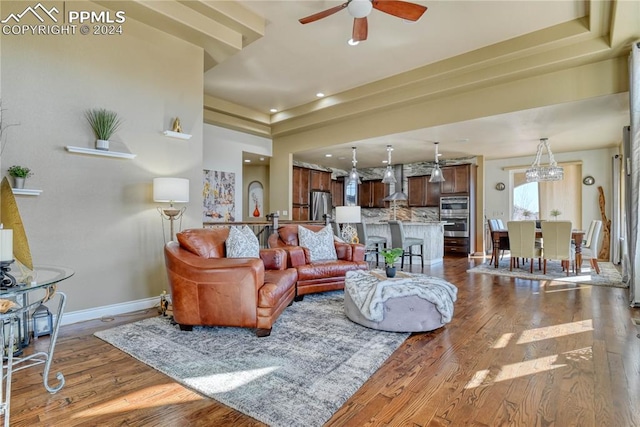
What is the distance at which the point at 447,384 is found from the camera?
1.95 metres

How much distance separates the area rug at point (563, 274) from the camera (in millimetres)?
4863

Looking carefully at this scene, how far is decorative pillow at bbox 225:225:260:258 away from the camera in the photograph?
11.1 ft

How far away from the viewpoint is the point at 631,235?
12.4ft

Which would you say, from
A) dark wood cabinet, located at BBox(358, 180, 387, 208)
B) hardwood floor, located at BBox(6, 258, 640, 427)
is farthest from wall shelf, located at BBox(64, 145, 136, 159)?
dark wood cabinet, located at BBox(358, 180, 387, 208)

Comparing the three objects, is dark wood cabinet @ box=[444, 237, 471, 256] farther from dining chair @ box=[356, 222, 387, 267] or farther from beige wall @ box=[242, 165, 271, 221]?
beige wall @ box=[242, 165, 271, 221]

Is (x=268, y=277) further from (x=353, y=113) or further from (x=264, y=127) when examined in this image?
(x=264, y=127)

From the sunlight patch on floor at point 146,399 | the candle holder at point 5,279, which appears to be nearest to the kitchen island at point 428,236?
the sunlight patch on floor at point 146,399

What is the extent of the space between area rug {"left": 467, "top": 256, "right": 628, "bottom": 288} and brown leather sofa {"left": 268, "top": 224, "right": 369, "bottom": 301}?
2816 mm

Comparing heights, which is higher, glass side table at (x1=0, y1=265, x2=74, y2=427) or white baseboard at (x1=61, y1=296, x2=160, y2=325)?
glass side table at (x1=0, y1=265, x2=74, y2=427)

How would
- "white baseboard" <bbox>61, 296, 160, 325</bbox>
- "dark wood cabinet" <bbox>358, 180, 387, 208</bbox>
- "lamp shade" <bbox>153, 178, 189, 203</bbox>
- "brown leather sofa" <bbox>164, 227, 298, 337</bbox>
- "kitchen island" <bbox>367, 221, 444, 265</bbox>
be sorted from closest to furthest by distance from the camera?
"brown leather sofa" <bbox>164, 227, 298, 337</bbox> < "white baseboard" <bbox>61, 296, 160, 325</bbox> < "lamp shade" <bbox>153, 178, 189, 203</bbox> < "kitchen island" <bbox>367, 221, 444, 265</bbox> < "dark wood cabinet" <bbox>358, 180, 387, 208</bbox>

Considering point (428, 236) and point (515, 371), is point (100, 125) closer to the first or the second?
point (515, 371)

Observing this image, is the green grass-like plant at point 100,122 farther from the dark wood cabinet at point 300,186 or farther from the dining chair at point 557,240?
the dining chair at point 557,240

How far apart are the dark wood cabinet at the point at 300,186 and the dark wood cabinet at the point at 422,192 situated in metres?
3.04

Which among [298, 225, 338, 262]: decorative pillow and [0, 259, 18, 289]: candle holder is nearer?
[0, 259, 18, 289]: candle holder
